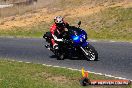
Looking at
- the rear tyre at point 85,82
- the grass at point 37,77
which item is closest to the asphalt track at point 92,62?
the grass at point 37,77

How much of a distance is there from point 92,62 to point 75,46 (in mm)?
1259

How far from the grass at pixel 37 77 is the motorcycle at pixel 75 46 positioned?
2320 mm

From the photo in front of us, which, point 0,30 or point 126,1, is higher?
point 126,1

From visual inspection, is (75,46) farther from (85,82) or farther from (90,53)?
(85,82)

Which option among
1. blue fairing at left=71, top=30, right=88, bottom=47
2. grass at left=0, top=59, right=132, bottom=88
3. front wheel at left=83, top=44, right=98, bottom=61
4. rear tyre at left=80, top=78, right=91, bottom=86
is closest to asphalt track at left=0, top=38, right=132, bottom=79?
front wheel at left=83, top=44, right=98, bottom=61

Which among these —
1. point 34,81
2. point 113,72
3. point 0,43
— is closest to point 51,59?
point 113,72

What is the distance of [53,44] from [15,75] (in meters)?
5.04

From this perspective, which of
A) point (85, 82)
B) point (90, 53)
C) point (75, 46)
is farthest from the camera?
point (75, 46)

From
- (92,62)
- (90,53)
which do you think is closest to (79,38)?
(90,53)

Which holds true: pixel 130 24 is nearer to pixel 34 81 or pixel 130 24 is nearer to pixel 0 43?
pixel 0 43

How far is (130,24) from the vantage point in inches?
1195

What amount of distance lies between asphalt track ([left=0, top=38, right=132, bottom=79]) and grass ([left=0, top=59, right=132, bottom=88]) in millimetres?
1330

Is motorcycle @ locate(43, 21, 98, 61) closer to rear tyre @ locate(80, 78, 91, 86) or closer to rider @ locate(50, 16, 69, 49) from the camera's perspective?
rider @ locate(50, 16, 69, 49)

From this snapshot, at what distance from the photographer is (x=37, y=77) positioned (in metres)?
13.9
